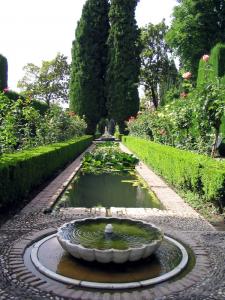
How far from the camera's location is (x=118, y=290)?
3.13 meters

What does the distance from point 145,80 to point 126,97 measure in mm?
7840

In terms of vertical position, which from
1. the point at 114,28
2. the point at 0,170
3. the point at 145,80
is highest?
the point at 114,28

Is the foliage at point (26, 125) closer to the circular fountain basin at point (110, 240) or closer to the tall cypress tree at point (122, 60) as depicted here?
the circular fountain basin at point (110, 240)

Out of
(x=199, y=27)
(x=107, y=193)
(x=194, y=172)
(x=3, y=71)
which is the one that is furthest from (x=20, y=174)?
(x=199, y=27)

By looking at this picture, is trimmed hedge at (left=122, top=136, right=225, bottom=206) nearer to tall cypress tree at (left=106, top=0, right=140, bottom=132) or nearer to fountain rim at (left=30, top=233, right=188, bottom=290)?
fountain rim at (left=30, top=233, right=188, bottom=290)

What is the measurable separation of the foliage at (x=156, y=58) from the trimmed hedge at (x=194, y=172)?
1119 inches

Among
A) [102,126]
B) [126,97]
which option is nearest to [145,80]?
[126,97]

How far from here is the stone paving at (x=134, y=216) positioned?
9.95 feet

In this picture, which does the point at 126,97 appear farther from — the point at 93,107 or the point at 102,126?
the point at 102,126

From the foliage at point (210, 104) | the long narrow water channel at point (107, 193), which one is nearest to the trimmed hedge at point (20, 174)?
the long narrow water channel at point (107, 193)

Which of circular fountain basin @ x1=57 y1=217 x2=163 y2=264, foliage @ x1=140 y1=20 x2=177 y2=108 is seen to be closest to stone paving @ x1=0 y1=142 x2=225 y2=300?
circular fountain basin @ x1=57 y1=217 x2=163 y2=264

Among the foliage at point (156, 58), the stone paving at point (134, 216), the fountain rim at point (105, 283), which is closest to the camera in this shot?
the stone paving at point (134, 216)

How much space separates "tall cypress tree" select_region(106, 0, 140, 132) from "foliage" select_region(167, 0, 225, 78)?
22.2ft

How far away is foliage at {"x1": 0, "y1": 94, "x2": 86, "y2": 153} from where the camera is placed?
7.90 metres
